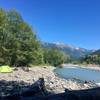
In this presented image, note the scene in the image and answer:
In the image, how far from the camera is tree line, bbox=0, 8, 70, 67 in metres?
78.1

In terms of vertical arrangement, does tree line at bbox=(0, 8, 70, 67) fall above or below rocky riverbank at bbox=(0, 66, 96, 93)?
above

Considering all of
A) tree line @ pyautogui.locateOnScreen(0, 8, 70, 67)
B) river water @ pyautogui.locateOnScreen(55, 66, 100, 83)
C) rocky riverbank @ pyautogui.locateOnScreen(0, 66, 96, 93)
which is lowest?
rocky riverbank @ pyautogui.locateOnScreen(0, 66, 96, 93)

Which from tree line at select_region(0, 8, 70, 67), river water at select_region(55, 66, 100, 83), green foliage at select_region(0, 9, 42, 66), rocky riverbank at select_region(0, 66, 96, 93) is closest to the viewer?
rocky riverbank at select_region(0, 66, 96, 93)

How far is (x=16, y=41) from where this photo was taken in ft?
268

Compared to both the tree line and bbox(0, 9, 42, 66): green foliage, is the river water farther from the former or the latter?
bbox(0, 9, 42, 66): green foliage

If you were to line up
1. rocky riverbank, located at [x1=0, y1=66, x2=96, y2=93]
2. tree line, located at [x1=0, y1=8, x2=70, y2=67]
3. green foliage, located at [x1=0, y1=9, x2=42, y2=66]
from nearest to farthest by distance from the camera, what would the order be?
rocky riverbank, located at [x1=0, y1=66, x2=96, y2=93]
tree line, located at [x1=0, y1=8, x2=70, y2=67]
green foliage, located at [x1=0, y1=9, x2=42, y2=66]

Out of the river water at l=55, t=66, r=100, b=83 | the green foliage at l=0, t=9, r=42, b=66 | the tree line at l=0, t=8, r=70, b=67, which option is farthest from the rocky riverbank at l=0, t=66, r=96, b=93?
the green foliage at l=0, t=9, r=42, b=66

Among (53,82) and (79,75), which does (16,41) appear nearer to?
(79,75)

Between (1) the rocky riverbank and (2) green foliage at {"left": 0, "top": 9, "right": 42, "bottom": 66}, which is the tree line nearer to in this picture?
(2) green foliage at {"left": 0, "top": 9, "right": 42, "bottom": 66}

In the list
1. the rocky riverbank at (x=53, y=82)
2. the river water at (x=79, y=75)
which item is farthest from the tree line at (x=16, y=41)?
the rocky riverbank at (x=53, y=82)

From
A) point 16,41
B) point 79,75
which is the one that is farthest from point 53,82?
point 16,41

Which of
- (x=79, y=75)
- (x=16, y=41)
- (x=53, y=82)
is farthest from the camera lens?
(x=16, y=41)

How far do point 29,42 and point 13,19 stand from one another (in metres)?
7.58

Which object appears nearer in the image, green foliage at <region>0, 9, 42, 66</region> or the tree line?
the tree line
